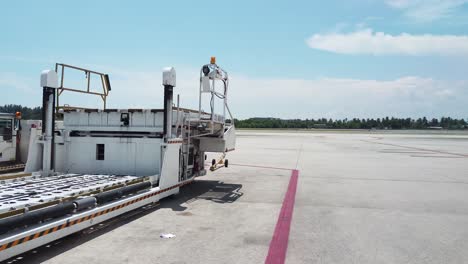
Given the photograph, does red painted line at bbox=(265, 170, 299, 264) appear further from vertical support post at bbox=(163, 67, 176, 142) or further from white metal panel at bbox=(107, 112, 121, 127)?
white metal panel at bbox=(107, 112, 121, 127)

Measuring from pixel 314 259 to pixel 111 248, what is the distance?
300 centimetres

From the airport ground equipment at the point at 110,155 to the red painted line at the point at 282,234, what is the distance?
2561 millimetres

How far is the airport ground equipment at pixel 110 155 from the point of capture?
6.13 meters

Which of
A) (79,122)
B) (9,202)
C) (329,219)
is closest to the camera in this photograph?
(9,202)

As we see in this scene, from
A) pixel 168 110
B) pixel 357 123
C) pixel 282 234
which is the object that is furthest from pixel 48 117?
pixel 357 123

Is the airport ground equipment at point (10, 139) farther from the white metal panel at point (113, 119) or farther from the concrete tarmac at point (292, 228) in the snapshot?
the concrete tarmac at point (292, 228)

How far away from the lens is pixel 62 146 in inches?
339

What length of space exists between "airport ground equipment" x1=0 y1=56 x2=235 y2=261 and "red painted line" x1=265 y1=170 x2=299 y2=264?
256cm

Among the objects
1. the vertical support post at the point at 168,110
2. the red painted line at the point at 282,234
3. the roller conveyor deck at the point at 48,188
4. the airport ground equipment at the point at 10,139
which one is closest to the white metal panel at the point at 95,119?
the roller conveyor deck at the point at 48,188

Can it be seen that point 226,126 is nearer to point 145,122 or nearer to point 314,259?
point 145,122

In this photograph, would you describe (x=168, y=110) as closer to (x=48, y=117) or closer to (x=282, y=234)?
(x=48, y=117)

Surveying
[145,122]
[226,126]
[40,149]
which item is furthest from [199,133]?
[40,149]

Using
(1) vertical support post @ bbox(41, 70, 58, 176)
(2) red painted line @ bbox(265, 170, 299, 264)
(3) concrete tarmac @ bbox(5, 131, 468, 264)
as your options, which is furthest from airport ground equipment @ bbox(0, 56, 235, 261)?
(2) red painted line @ bbox(265, 170, 299, 264)

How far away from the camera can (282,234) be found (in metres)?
6.33
